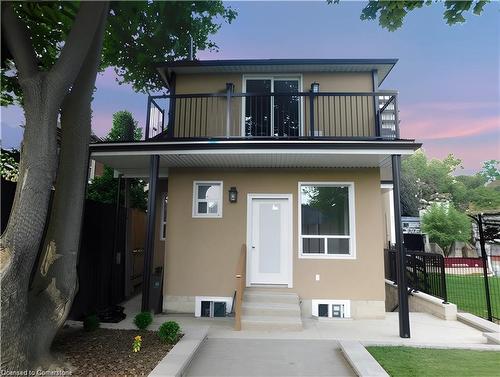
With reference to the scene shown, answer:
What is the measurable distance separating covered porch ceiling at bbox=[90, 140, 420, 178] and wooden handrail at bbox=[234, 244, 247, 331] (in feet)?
6.58

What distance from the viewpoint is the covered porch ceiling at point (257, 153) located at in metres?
6.25

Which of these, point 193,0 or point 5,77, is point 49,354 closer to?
point 5,77

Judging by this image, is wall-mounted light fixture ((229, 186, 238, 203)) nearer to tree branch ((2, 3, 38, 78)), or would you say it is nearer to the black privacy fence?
tree branch ((2, 3, 38, 78))

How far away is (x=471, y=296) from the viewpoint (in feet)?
34.0

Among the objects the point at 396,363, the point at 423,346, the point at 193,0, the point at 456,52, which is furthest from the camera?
the point at 456,52

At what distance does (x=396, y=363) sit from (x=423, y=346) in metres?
1.08

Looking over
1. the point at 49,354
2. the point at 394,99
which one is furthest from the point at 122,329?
the point at 394,99

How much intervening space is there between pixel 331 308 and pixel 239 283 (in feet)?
8.06

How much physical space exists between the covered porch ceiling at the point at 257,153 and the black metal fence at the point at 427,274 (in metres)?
2.57

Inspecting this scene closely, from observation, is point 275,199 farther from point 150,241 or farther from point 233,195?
point 150,241

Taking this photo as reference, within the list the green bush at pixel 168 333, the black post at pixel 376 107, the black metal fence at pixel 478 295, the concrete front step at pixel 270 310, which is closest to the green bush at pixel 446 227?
the black metal fence at pixel 478 295

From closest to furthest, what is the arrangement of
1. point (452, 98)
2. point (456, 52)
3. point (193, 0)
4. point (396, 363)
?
point (396, 363), point (193, 0), point (456, 52), point (452, 98)

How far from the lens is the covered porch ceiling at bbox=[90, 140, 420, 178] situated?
6.25 meters

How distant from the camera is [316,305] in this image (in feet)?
24.0
